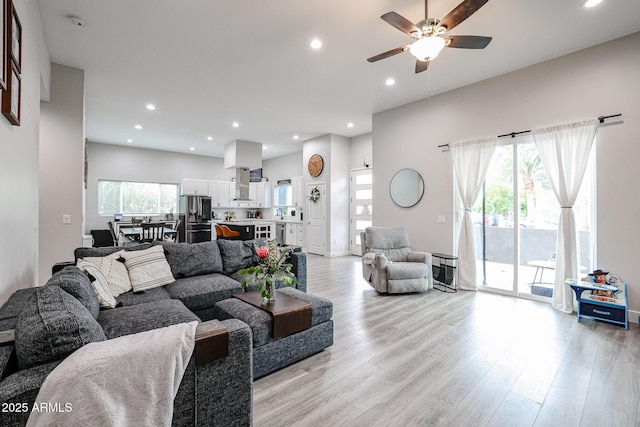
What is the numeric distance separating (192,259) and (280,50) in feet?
9.10

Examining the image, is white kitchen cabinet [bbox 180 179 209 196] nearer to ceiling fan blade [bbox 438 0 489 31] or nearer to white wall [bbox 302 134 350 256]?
white wall [bbox 302 134 350 256]

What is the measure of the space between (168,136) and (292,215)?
13.3 feet

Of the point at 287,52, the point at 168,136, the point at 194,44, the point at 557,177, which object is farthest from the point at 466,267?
the point at 168,136

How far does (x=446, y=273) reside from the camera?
452 centimetres

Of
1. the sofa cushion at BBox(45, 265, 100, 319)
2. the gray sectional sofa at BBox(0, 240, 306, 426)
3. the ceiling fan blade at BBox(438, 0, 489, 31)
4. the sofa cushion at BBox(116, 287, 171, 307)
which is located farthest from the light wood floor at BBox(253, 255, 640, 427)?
the ceiling fan blade at BBox(438, 0, 489, 31)

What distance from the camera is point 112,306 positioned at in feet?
7.59

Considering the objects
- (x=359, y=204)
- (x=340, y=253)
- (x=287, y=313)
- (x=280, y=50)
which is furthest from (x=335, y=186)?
(x=287, y=313)

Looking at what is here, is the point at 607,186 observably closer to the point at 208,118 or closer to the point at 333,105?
the point at 333,105

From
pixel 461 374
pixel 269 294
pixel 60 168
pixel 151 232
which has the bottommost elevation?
pixel 461 374

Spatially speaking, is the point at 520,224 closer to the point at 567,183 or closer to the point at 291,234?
the point at 567,183

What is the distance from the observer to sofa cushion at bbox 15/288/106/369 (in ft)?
3.53

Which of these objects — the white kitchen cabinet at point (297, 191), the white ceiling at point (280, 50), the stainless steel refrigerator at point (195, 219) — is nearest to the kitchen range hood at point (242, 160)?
the stainless steel refrigerator at point (195, 219)

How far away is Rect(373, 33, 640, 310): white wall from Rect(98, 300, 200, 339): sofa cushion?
4122 millimetres

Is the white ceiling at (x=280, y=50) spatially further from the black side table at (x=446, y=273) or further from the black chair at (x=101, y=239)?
the black chair at (x=101, y=239)
